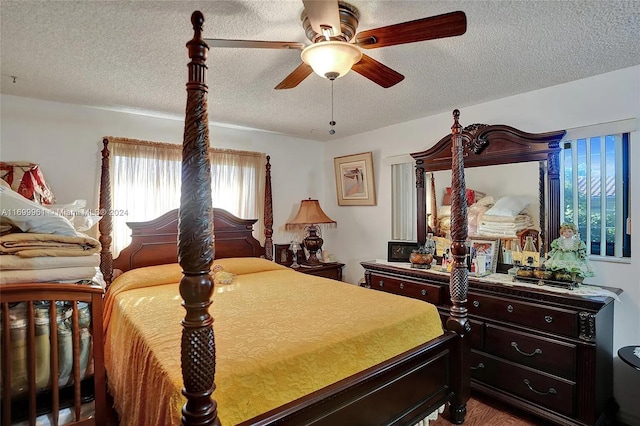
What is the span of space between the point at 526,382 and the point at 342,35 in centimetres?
262

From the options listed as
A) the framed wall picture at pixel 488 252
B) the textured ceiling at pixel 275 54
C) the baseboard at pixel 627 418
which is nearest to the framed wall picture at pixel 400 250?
the framed wall picture at pixel 488 252

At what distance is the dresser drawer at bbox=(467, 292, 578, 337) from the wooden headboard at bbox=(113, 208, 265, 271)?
2390mm

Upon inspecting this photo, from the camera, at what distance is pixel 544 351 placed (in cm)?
230

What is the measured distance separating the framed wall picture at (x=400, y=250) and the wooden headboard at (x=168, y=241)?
4.94ft

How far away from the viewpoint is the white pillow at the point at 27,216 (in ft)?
5.02

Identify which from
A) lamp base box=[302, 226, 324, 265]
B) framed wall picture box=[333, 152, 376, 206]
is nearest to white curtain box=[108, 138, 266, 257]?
lamp base box=[302, 226, 324, 265]

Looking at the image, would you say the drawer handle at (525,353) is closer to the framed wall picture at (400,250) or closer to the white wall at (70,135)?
the framed wall picture at (400,250)

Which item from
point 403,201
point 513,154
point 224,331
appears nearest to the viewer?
point 224,331

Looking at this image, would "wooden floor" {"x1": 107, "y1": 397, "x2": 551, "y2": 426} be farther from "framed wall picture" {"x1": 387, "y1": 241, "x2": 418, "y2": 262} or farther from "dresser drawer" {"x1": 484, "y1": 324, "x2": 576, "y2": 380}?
"framed wall picture" {"x1": 387, "y1": 241, "x2": 418, "y2": 262}

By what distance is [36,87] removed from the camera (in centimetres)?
258

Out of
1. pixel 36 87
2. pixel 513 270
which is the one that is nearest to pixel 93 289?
pixel 36 87

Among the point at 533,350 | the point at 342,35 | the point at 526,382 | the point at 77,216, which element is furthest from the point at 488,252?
the point at 77,216

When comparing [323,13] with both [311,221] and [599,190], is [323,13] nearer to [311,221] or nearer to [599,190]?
[599,190]

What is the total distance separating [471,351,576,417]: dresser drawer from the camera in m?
2.20
